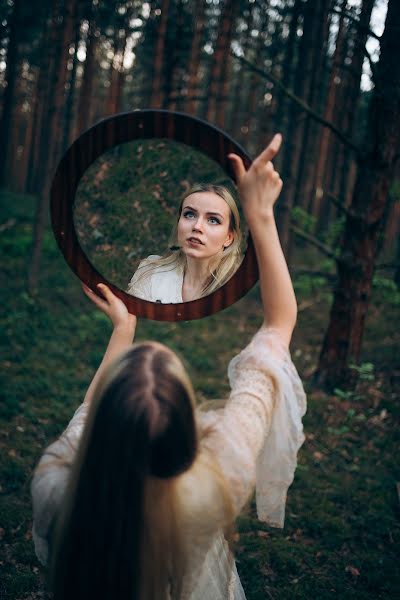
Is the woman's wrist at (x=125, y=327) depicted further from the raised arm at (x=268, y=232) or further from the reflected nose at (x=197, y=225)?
the raised arm at (x=268, y=232)

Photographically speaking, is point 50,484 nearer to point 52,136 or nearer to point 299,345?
point 299,345

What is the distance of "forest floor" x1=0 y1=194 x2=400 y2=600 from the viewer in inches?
132

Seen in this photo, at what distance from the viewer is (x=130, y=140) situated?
1786 millimetres

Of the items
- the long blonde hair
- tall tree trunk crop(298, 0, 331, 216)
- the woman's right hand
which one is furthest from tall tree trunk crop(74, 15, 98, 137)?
the long blonde hair

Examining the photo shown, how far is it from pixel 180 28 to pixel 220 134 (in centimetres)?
1047

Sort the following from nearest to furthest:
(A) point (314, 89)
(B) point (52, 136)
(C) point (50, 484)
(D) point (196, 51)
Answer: (C) point (50, 484)
(B) point (52, 136)
(A) point (314, 89)
(D) point (196, 51)

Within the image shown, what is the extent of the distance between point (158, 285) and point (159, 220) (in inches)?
10.3

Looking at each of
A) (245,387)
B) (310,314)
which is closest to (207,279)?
(245,387)

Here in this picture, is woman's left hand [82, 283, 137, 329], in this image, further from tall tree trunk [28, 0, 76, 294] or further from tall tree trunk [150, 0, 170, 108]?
tall tree trunk [150, 0, 170, 108]

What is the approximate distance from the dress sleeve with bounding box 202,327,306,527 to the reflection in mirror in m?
0.43

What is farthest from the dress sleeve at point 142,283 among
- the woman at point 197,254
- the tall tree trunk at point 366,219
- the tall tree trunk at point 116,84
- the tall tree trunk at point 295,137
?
the tall tree trunk at point 116,84

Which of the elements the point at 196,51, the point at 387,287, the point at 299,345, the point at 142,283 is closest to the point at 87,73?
the point at 196,51

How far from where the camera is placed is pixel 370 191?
504cm

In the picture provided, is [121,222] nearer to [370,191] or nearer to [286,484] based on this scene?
[286,484]
